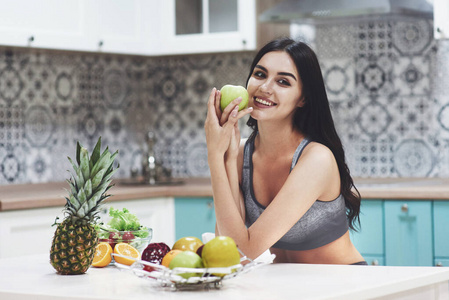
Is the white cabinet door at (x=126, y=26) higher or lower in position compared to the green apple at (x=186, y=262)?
higher

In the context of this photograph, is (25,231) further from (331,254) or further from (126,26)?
(331,254)

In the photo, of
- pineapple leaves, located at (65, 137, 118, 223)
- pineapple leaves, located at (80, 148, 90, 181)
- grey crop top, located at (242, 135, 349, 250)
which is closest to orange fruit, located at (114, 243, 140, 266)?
pineapple leaves, located at (65, 137, 118, 223)

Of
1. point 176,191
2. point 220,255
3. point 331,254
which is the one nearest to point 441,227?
point 331,254

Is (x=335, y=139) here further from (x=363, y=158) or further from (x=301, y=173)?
(x=363, y=158)

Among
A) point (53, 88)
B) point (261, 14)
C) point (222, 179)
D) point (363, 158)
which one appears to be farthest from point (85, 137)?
point (222, 179)

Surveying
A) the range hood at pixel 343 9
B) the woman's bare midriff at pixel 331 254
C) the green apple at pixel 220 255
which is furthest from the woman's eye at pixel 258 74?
the range hood at pixel 343 9

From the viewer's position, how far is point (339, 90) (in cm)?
414

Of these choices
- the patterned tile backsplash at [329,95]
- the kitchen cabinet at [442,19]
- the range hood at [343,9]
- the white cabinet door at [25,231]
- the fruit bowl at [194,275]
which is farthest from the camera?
the patterned tile backsplash at [329,95]

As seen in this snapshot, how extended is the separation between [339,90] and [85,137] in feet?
5.07

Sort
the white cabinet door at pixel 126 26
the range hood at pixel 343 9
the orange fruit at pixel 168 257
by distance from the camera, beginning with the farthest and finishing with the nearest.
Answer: the white cabinet door at pixel 126 26 < the range hood at pixel 343 9 < the orange fruit at pixel 168 257

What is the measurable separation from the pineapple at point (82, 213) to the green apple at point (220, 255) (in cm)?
34

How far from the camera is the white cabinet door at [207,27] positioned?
3.84 m

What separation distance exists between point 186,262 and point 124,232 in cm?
49

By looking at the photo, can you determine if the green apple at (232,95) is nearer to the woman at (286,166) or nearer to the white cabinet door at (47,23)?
the woman at (286,166)
